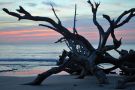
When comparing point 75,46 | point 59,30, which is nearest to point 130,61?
point 75,46

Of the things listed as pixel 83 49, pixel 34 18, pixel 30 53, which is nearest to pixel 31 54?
pixel 30 53

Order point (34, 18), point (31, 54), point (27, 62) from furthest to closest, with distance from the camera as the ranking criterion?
point (31, 54) → point (27, 62) → point (34, 18)

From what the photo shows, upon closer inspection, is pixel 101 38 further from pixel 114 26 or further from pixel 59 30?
pixel 59 30

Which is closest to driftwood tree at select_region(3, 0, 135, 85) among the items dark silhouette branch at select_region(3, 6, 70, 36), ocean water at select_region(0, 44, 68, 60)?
dark silhouette branch at select_region(3, 6, 70, 36)

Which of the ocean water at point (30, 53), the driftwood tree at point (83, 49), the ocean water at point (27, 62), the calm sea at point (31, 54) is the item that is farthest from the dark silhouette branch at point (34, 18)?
the ocean water at point (30, 53)

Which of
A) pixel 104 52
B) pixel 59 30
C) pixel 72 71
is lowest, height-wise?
pixel 72 71

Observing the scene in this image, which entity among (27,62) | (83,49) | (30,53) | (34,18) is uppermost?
(34,18)

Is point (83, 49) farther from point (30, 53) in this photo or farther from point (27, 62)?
point (30, 53)

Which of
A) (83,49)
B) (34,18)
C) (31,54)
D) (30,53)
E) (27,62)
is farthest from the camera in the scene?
(30,53)

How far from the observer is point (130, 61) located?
1470 cm

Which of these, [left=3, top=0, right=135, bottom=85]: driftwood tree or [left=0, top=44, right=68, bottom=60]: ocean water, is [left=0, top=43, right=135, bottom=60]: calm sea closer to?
[left=0, top=44, right=68, bottom=60]: ocean water

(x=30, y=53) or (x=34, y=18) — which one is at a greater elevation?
(x=34, y=18)

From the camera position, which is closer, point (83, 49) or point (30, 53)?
point (83, 49)

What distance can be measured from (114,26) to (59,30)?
2.24 m
